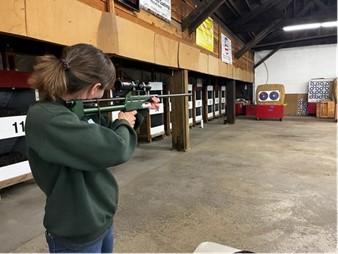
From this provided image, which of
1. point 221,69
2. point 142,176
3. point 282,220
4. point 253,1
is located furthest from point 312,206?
point 253,1

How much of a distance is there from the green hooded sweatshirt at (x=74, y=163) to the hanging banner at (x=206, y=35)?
5002 mm

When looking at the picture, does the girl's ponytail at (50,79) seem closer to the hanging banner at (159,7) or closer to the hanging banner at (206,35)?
the hanging banner at (159,7)

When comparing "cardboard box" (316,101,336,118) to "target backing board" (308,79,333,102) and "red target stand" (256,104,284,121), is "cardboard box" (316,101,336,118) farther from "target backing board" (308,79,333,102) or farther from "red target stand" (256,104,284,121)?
"red target stand" (256,104,284,121)

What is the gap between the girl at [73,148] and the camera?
2.72 ft

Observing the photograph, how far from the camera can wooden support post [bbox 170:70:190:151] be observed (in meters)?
4.87

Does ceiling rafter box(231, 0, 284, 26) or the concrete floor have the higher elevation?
ceiling rafter box(231, 0, 284, 26)

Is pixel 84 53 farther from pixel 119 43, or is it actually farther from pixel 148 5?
pixel 148 5

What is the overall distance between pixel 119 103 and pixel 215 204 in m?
1.76

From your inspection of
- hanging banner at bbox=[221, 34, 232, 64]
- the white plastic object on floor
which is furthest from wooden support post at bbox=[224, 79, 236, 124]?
the white plastic object on floor

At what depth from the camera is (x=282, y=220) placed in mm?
2334

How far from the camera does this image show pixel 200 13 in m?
4.86

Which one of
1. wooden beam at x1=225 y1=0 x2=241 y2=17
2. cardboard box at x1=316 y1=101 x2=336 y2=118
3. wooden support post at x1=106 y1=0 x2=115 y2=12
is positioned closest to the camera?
wooden support post at x1=106 y1=0 x2=115 y2=12

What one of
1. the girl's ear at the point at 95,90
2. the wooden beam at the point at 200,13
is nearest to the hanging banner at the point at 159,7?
the wooden beam at the point at 200,13

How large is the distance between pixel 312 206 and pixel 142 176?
2.01 meters
